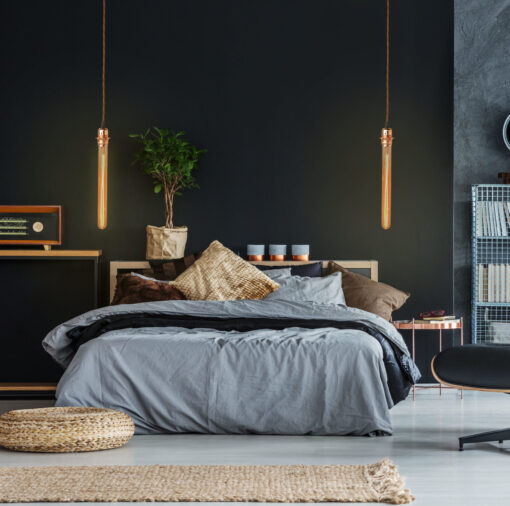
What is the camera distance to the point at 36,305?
7.00 metres

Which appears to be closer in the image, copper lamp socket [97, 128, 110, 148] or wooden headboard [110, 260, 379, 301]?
copper lamp socket [97, 128, 110, 148]

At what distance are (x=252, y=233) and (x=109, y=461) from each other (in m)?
3.35

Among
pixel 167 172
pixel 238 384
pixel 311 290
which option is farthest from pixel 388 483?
pixel 167 172

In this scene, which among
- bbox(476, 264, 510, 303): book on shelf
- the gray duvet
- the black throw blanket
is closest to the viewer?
the gray duvet

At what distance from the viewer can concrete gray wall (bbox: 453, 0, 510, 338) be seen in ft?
26.1

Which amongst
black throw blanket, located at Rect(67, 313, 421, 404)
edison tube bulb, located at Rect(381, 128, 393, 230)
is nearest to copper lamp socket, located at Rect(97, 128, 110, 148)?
black throw blanket, located at Rect(67, 313, 421, 404)

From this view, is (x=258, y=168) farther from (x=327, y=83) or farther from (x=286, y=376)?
(x=286, y=376)

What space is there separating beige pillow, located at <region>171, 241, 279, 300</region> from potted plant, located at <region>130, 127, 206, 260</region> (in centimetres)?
34

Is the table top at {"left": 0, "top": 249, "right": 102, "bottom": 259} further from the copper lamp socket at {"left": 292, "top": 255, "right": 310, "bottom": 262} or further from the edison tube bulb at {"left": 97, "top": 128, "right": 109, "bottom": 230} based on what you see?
the copper lamp socket at {"left": 292, "top": 255, "right": 310, "bottom": 262}

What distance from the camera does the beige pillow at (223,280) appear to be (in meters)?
6.44

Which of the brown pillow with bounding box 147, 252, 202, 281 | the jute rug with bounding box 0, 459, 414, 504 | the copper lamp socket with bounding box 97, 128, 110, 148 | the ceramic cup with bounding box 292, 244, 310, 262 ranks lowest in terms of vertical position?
the jute rug with bounding box 0, 459, 414, 504

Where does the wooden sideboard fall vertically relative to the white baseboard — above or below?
above

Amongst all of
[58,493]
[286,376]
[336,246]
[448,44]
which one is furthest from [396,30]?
[58,493]

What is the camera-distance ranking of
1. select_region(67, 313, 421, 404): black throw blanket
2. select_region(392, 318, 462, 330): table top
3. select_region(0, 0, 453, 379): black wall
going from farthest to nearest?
select_region(0, 0, 453, 379): black wall, select_region(392, 318, 462, 330): table top, select_region(67, 313, 421, 404): black throw blanket
